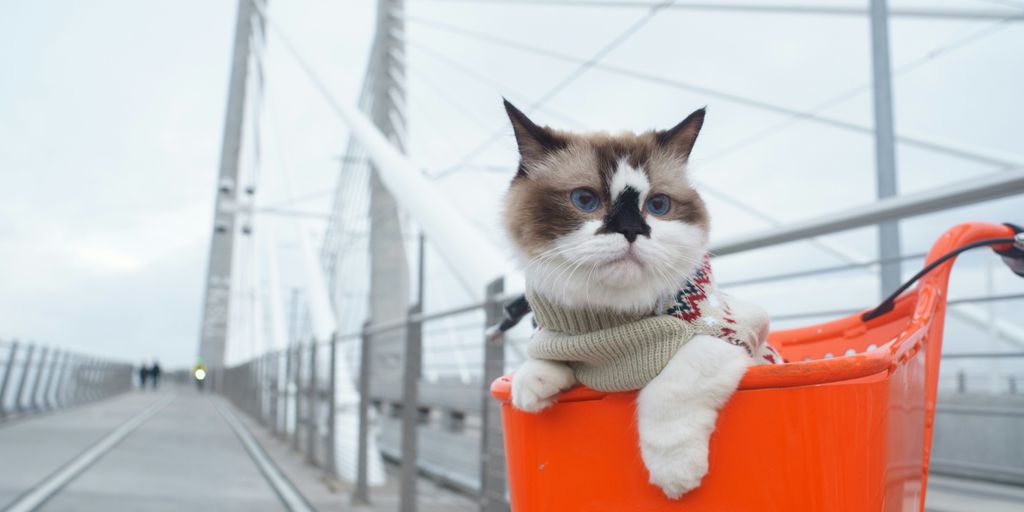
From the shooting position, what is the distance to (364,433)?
4.57m

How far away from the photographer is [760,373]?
866 mm

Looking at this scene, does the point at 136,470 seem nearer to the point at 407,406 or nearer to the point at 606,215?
the point at 407,406

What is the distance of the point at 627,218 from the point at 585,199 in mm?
78

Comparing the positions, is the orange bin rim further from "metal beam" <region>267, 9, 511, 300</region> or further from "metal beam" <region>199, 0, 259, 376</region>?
"metal beam" <region>199, 0, 259, 376</region>

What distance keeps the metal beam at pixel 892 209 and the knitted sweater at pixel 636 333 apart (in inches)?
24.1

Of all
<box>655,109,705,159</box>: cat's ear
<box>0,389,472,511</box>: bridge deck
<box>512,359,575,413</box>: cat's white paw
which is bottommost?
<box>0,389,472,511</box>: bridge deck

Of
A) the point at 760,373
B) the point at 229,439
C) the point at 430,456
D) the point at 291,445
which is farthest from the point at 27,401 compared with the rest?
the point at 760,373

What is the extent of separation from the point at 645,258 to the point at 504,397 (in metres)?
0.33

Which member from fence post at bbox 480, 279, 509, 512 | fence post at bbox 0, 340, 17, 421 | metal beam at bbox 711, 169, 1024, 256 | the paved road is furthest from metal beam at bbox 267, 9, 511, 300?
fence post at bbox 0, 340, 17, 421

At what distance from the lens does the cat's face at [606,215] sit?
3.18 ft

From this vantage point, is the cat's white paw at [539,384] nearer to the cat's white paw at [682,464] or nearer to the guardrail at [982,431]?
the cat's white paw at [682,464]

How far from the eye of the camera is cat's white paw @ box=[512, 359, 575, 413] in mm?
1013

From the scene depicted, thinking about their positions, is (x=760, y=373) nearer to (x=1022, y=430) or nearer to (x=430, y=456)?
(x=1022, y=430)

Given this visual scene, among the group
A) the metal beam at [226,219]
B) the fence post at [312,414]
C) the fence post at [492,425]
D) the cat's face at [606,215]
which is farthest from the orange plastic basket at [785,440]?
the metal beam at [226,219]
